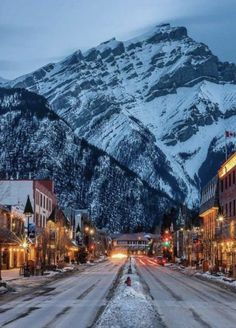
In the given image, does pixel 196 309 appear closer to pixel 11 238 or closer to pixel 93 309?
pixel 93 309

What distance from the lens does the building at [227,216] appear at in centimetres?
8444

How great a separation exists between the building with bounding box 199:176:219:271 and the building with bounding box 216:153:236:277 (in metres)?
2.94

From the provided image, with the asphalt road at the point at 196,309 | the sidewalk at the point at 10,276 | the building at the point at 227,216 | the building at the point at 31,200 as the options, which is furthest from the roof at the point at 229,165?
the asphalt road at the point at 196,309

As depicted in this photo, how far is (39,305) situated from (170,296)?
10934 mm

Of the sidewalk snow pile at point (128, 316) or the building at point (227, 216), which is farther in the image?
the building at point (227, 216)

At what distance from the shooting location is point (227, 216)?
96875 mm

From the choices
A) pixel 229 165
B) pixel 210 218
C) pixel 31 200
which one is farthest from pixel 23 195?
pixel 229 165

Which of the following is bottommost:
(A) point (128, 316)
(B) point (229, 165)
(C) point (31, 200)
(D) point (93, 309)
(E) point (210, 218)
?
(D) point (93, 309)

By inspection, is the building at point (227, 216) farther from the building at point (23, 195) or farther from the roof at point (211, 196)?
the building at point (23, 195)

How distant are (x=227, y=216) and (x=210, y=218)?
22526mm

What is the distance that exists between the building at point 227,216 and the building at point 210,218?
294cm

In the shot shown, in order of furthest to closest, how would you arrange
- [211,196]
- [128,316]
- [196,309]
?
1. [211,196]
2. [196,309]
3. [128,316]

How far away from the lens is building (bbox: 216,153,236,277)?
84438mm

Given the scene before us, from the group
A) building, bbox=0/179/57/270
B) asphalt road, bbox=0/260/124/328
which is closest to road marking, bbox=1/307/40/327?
asphalt road, bbox=0/260/124/328
